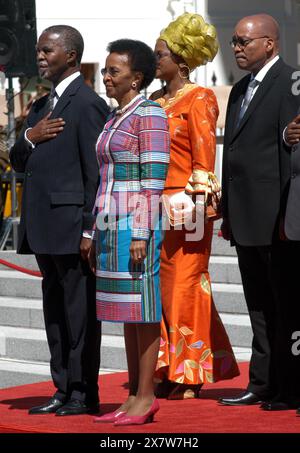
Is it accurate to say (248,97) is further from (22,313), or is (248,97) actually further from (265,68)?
(22,313)

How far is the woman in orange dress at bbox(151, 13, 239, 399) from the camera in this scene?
24.5ft

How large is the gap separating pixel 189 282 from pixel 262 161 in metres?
0.97

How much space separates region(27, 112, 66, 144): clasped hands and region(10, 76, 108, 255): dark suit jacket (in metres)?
0.02

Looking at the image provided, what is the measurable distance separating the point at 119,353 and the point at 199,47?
278cm

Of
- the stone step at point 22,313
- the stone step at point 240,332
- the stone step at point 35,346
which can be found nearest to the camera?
the stone step at point 240,332

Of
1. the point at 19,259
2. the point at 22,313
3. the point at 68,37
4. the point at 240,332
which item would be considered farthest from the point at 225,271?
the point at 68,37

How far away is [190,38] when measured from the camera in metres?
7.58

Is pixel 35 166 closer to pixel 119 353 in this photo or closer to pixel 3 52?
pixel 119 353

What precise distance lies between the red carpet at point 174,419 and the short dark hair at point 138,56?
1.61 metres

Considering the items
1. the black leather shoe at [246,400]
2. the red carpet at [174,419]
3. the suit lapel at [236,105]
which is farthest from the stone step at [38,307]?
the suit lapel at [236,105]

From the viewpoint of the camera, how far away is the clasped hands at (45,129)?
682 cm

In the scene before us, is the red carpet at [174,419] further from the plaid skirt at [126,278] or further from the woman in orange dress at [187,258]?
the plaid skirt at [126,278]

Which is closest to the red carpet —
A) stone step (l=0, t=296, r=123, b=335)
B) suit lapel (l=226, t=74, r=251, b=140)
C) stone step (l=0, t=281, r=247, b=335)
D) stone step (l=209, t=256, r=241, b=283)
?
suit lapel (l=226, t=74, r=251, b=140)

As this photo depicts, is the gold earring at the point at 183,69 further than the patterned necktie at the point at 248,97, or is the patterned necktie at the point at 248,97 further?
the gold earring at the point at 183,69
